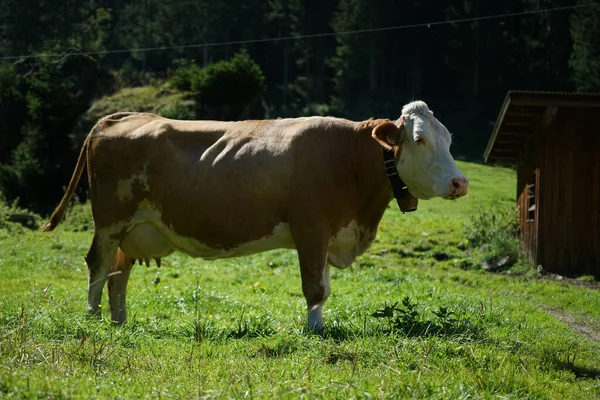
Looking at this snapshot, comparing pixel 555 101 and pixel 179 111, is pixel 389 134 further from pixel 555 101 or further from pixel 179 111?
pixel 179 111

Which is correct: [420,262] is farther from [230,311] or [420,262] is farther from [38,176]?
[38,176]

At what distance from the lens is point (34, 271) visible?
567 inches

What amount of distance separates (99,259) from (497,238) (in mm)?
13171

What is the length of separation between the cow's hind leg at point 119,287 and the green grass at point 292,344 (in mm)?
352

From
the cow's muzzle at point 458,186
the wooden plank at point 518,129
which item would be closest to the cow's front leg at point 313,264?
the cow's muzzle at point 458,186

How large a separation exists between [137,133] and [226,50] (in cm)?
5989

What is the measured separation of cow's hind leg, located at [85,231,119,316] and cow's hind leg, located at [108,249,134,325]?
0.54 ft

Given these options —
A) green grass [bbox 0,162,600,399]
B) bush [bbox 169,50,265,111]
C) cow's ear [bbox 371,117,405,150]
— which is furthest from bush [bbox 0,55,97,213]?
cow's ear [bbox 371,117,405,150]

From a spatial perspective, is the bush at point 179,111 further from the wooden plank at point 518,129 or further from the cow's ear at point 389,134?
the cow's ear at point 389,134

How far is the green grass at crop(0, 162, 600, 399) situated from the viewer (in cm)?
532

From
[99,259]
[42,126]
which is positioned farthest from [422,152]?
[42,126]

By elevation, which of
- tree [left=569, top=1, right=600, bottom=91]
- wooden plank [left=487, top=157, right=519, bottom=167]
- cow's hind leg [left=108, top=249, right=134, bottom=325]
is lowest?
cow's hind leg [left=108, top=249, right=134, bottom=325]

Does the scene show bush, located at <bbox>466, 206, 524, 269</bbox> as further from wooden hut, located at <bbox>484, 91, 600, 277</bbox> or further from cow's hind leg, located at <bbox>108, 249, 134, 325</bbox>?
cow's hind leg, located at <bbox>108, 249, 134, 325</bbox>

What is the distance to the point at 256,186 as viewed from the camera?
27.8 ft
